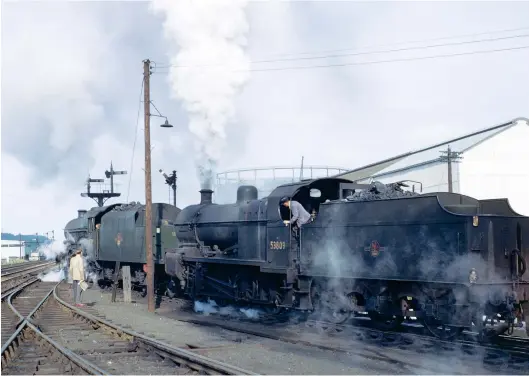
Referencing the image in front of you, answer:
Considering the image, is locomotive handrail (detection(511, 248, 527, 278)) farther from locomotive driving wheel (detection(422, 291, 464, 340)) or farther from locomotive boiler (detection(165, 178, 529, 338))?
locomotive driving wheel (detection(422, 291, 464, 340))

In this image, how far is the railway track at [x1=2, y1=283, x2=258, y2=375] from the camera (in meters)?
8.45

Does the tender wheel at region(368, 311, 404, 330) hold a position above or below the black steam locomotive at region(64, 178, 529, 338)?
below

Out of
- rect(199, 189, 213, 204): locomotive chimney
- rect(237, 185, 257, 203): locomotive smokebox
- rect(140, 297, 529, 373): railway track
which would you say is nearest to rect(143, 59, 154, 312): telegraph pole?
rect(199, 189, 213, 204): locomotive chimney

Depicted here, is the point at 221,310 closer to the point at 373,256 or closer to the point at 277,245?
the point at 277,245

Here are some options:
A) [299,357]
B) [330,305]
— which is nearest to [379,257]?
[330,305]

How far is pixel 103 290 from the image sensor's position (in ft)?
78.4

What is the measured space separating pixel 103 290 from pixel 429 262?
16949mm

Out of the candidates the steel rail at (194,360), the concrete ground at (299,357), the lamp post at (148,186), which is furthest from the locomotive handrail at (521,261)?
the lamp post at (148,186)

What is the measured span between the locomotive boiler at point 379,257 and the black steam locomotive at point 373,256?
0.02m

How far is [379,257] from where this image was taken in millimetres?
11047

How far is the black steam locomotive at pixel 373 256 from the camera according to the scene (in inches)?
379

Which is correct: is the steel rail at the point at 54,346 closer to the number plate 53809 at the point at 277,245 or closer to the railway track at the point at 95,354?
the railway track at the point at 95,354

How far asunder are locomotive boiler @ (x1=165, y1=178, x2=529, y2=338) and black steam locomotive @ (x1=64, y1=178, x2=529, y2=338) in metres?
0.02

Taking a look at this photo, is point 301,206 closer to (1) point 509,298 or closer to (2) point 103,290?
(1) point 509,298
